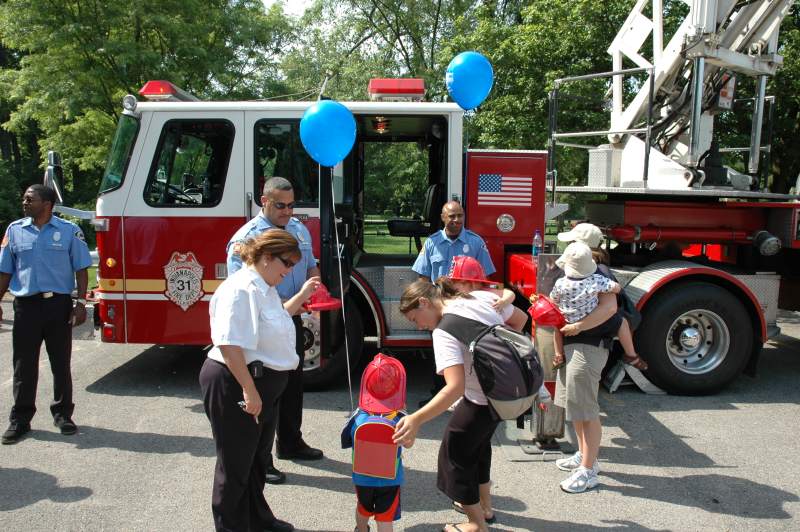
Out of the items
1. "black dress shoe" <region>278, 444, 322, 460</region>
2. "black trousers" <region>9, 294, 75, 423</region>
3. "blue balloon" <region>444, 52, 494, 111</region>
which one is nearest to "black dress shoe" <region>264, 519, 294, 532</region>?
"black dress shoe" <region>278, 444, 322, 460</region>

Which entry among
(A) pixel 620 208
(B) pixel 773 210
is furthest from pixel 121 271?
(B) pixel 773 210

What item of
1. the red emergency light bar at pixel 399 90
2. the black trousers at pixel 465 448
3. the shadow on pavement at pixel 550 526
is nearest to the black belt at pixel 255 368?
the black trousers at pixel 465 448

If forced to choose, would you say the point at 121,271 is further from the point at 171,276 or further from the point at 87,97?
the point at 87,97

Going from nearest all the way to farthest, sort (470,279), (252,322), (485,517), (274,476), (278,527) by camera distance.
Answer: (252,322) → (470,279) → (278,527) → (485,517) → (274,476)

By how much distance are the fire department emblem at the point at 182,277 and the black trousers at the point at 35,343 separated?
0.83 m

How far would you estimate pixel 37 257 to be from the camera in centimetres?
439

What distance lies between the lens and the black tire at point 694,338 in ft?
17.9

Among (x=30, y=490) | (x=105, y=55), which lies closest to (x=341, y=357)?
(x=30, y=490)

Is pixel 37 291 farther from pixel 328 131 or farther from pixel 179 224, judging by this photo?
pixel 328 131

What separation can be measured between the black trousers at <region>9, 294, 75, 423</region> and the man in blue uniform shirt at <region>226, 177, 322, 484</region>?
1547 mm

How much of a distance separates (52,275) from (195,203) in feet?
4.05

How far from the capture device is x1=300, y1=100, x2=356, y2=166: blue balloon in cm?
415

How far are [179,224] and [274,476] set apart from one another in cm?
233

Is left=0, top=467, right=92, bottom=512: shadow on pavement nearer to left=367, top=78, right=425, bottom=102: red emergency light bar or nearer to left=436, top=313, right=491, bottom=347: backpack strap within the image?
left=436, top=313, right=491, bottom=347: backpack strap
